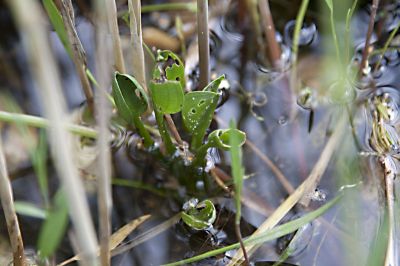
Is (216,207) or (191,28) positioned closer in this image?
(216,207)

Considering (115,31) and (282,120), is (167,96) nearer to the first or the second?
(115,31)

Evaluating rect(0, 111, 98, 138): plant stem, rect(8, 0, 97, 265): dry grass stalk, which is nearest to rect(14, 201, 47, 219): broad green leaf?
rect(0, 111, 98, 138): plant stem

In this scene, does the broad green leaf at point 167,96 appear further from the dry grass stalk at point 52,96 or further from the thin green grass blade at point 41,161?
the dry grass stalk at point 52,96

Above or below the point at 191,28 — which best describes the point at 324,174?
below

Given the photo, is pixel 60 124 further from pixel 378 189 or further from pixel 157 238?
pixel 378 189

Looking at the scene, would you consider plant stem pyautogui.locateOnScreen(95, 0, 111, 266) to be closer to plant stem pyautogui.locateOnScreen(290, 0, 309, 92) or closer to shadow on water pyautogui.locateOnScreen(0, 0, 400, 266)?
shadow on water pyautogui.locateOnScreen(0, 0, 400, 266)

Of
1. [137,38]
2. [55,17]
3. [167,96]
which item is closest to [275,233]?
[167,96]

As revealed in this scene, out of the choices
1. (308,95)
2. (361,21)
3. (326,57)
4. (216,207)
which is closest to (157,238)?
(216,207)

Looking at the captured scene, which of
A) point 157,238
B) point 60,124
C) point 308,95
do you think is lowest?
point 157,238
